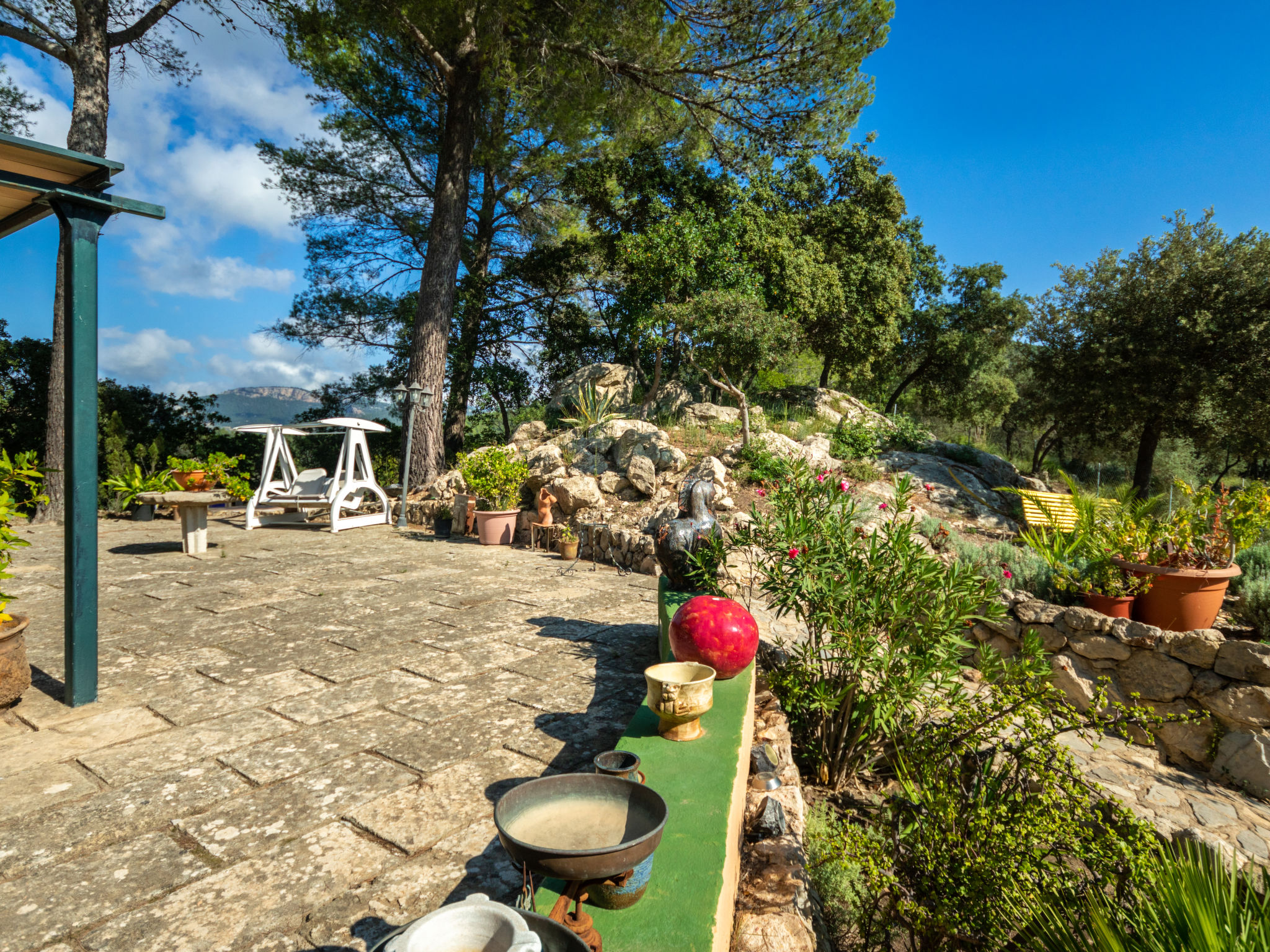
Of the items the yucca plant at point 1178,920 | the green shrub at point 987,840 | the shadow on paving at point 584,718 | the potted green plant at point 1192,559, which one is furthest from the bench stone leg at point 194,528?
the potted green plant at point 1192,559

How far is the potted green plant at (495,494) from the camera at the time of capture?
725cm

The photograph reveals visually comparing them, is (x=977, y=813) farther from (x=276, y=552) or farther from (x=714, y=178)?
(x=714, y=178)

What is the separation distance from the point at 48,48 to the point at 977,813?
11.9 m

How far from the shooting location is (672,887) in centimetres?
139

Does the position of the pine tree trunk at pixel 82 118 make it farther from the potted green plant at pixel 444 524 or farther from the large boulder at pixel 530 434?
the large boulder at pixel 530 434

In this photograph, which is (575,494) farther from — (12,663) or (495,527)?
(12,663)

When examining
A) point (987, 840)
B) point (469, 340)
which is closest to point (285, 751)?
point (987, 840)

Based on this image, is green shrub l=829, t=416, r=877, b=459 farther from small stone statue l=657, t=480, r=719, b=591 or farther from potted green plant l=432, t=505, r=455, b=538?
small stone statue l=657, t=480, r=719, b=591

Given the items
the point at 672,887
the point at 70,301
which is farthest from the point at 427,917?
the point at 70,301

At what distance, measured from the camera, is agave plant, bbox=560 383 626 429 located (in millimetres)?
9148

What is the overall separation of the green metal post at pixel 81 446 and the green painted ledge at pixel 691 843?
2.41 meters

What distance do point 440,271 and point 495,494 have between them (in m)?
4.13

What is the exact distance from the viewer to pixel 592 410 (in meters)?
9.92

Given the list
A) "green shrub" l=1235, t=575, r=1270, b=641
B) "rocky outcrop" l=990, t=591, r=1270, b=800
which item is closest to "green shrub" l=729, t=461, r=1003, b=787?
"rocky outcrop" l=990, t=591, r=1270, b=800
